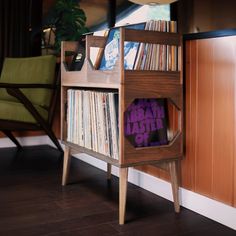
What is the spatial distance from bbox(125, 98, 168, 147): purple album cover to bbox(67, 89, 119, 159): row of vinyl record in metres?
A: 0.07

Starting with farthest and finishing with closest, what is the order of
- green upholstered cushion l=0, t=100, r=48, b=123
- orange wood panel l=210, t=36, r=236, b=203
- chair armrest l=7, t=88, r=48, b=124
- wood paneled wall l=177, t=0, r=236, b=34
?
wood paneled wall l=177, t=0, r=236, b=34 → green upholstered cushion l=0, t=100, r=48, b=123 → chair armrest l=7, t=88, r=48, b=124 → orange wood panel l=210, t=36, r=236, b=203

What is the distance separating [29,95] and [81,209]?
1362mm

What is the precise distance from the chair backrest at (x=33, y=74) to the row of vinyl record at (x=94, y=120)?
787 mm

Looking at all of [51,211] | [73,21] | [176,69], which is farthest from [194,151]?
[73,21]

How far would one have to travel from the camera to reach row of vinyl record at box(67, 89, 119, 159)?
5.39 ft

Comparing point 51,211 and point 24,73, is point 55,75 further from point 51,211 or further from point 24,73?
point 51,211

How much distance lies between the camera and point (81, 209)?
5.70 feet

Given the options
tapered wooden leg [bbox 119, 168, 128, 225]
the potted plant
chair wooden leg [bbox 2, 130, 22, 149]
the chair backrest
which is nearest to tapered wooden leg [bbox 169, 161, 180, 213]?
tapered wooden leg [bbox 119, 168, 128, 225]

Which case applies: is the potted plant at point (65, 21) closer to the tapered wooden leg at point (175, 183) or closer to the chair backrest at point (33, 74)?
the chair backrest at point (33, 74)

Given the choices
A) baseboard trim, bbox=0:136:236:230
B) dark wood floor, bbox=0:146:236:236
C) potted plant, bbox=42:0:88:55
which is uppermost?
potted plant, bbox=42:0:88:55

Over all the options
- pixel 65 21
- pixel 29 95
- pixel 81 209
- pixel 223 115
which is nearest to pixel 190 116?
pixel 223 115

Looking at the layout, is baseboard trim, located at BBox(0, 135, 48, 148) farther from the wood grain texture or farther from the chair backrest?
the wood grain texture

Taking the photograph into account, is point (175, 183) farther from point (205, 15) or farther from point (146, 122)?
point (205, 15)

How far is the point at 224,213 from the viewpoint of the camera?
154 cm
